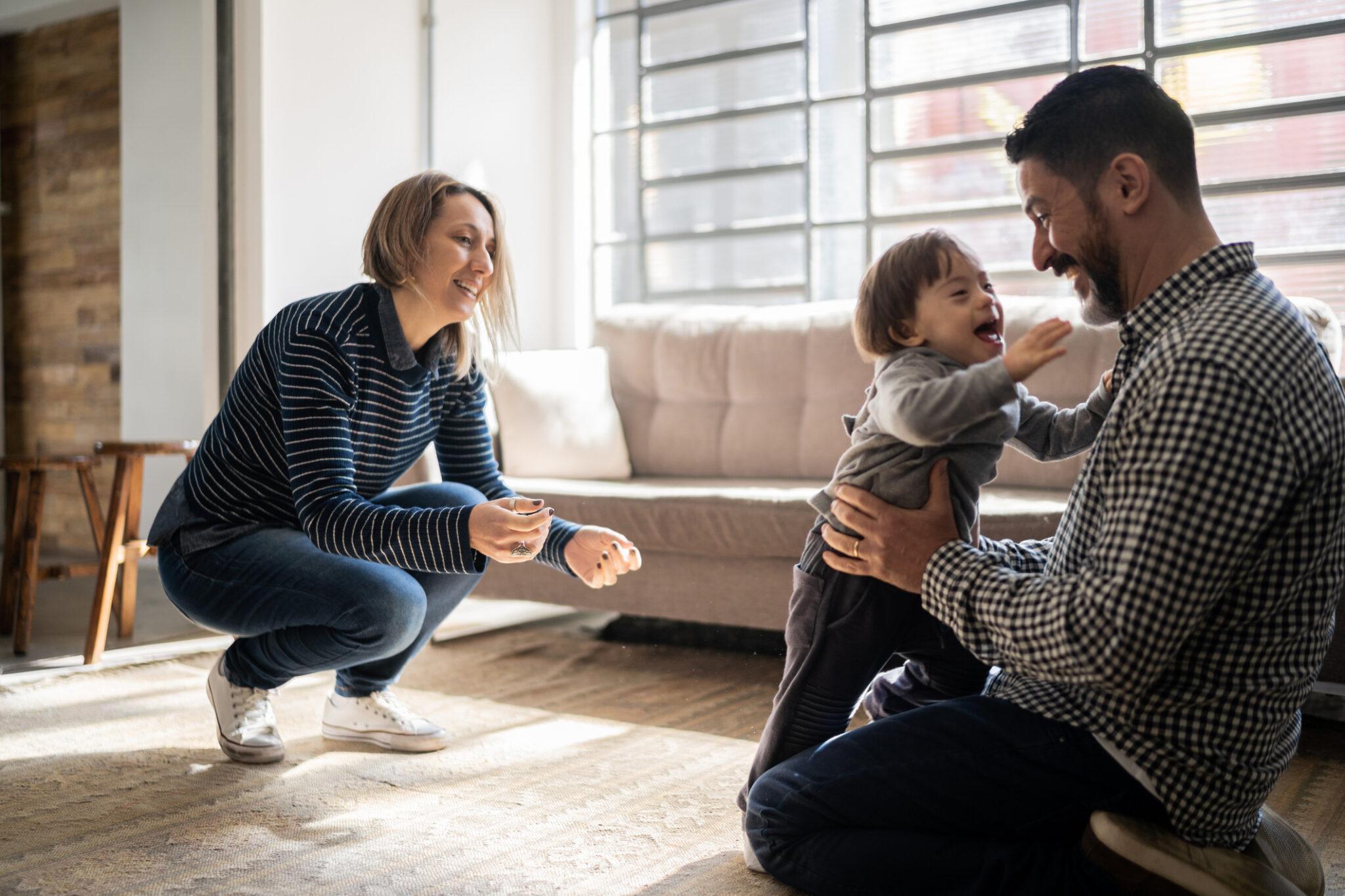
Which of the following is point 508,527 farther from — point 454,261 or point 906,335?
point 906,335

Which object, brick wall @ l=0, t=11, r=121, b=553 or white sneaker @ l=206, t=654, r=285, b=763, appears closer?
white sneaker @ l=206, t=654, r=285, b=763

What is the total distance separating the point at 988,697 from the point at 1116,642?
332 mm

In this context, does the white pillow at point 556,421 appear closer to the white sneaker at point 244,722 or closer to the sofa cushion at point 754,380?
the sofa cushion at point 754,380

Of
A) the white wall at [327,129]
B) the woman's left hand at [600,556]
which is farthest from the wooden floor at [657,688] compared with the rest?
the white wall at [327,129]

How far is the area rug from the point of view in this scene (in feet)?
5.11

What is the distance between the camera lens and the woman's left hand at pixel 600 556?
1.86 m

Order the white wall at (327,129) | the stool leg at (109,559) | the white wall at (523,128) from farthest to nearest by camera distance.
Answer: the white wall at (523,128), the white wall at (327,129), the stool leg at (109,559)

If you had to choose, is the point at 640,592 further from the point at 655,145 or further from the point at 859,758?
the point at 655,145

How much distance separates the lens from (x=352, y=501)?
1.87 m

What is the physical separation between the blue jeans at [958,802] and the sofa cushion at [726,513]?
1.13m

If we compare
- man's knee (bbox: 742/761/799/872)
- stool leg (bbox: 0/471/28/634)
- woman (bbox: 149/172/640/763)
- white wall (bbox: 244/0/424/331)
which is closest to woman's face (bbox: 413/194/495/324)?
woman (bbox: 149/172/640/763)

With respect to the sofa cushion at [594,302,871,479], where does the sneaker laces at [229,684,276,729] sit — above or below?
below

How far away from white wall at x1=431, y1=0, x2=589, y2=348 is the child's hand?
3.31 m

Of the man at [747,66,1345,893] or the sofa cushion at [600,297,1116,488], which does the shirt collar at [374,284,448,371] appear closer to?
the man at [747,66,1345,893]
